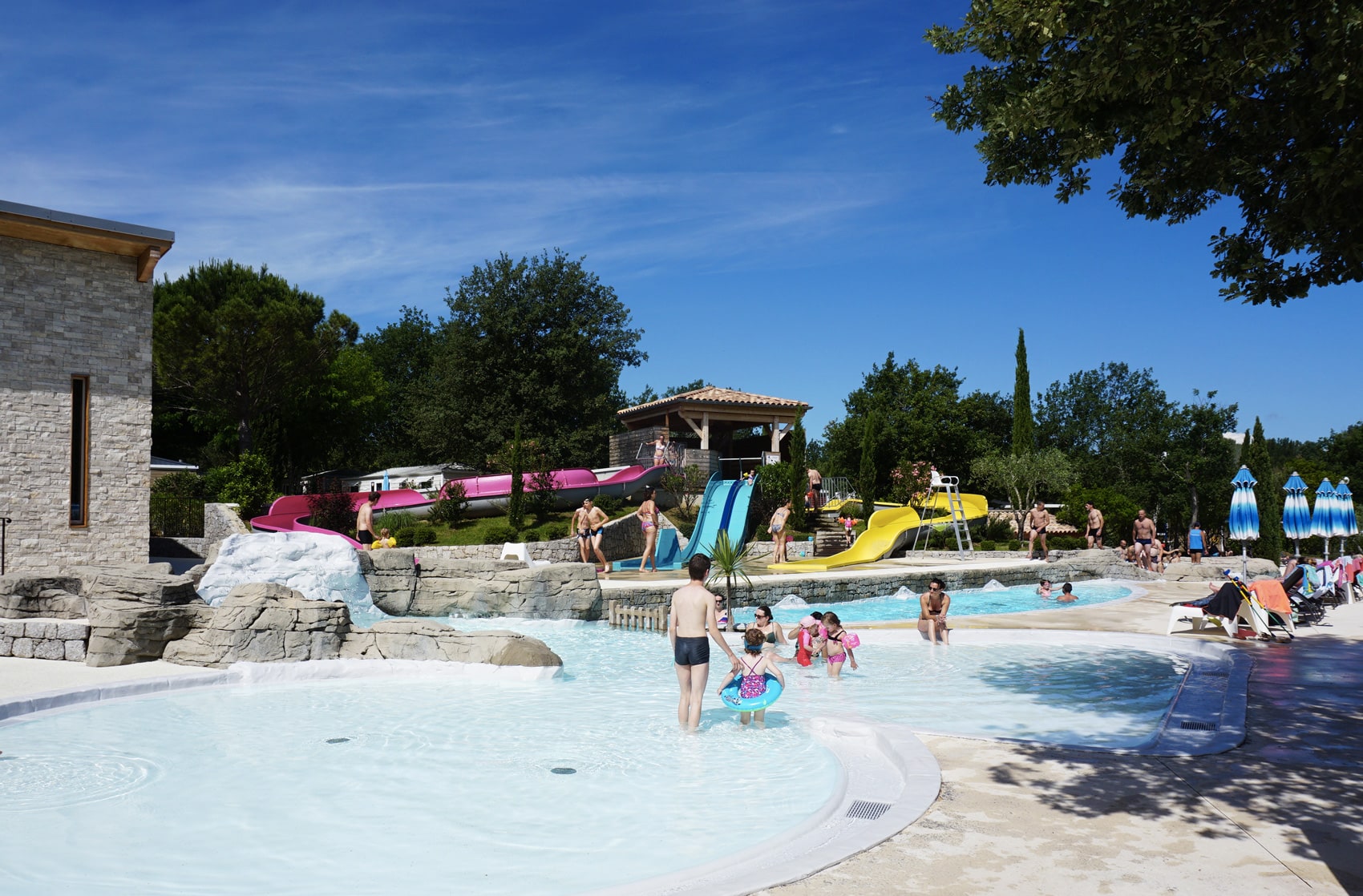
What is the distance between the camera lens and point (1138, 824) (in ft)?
14.8

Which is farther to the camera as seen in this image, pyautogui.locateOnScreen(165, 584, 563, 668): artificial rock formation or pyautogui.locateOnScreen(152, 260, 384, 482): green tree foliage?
pyautogui.locateOnScreen(152, 260, 384, 482): green tree foliage

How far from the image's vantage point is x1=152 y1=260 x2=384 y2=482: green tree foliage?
101 feet

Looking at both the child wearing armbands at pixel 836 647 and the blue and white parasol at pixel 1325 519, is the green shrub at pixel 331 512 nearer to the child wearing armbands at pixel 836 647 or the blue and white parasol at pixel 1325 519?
the child wearing armbands at pixel 836 647

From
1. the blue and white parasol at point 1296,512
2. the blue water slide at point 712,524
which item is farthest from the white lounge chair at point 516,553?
the blue and white parasol at point 1296,512

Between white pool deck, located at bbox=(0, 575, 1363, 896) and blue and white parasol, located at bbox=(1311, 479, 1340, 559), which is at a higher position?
blue and white parasol, located at bbox=(1311, 479, 1340, 559)

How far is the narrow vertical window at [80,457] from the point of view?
52.3 ft

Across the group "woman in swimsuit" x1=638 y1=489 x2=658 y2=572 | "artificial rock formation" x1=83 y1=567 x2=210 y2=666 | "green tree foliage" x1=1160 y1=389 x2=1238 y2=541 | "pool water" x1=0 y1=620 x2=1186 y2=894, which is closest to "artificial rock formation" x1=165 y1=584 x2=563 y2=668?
"artificial rock formation" x1=83 y1=567 x2=210 y2=666

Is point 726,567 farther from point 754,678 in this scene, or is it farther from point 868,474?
point 868,474

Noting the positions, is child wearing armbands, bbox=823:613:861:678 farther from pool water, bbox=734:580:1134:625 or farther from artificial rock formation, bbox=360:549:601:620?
artificial rock formation, bbox=360:549:601:620

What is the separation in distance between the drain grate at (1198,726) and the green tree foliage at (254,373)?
91.0ft

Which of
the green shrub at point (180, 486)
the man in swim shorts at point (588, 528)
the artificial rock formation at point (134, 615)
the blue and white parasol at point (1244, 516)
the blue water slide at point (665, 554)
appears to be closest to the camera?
the artificial rock formation at point (134, 615)

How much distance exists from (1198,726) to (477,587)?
1179 centimetres

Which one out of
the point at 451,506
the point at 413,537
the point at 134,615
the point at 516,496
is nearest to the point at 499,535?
the point at 516,496

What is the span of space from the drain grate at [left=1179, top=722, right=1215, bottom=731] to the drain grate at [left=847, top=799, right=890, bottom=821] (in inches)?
122
